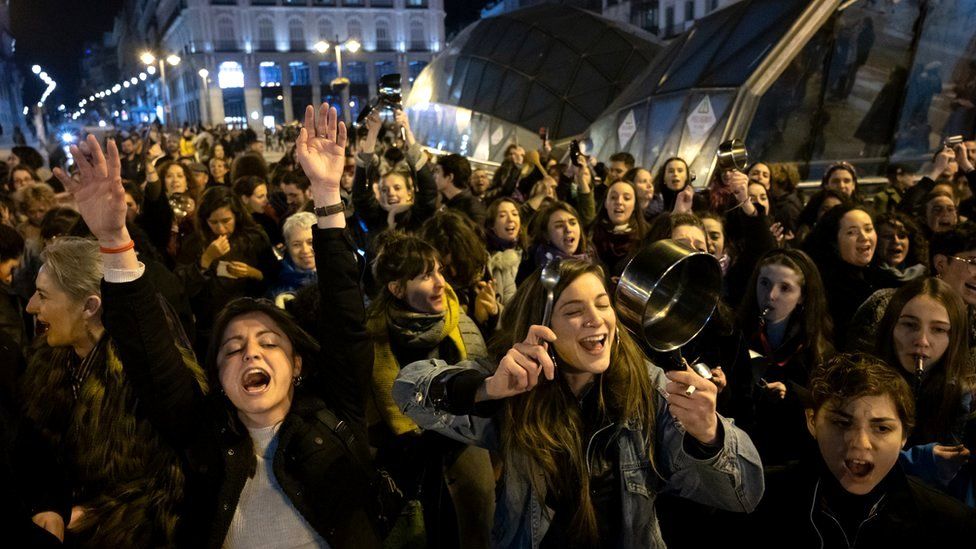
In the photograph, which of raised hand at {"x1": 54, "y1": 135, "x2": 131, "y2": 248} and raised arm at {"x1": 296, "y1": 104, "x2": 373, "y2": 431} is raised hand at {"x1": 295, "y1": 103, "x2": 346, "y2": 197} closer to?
raised arm at {"x1": 296, "y1": 104, "x2": 373, "y2": 431}

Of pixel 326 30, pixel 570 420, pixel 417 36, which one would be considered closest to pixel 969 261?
pixel 570 420

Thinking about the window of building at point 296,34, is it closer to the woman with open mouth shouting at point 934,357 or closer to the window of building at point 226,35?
the window of building at point 226,35

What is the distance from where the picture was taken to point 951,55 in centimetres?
1133

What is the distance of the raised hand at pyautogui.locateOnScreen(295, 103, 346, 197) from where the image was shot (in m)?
2.42

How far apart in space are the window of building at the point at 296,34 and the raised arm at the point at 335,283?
258 feet

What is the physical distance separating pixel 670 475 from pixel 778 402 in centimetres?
119

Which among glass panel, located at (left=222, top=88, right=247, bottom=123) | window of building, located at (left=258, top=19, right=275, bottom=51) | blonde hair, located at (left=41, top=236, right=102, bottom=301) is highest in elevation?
window of building, located at (left=258, top=19, right=275, bottom=51)

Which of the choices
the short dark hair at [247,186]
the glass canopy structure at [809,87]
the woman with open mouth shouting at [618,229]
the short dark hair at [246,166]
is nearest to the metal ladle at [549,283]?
the woman with open mouth shouting at [618,229]

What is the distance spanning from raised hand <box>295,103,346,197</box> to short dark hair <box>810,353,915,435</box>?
6.17 feet

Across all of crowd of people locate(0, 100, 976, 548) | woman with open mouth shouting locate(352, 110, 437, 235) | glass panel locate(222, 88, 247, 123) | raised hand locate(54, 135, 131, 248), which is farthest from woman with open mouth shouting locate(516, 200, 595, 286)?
glass panel locate(222, 88, 247, 123)

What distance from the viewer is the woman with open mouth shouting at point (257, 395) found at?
6.95 feet

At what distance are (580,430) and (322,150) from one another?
1384mm

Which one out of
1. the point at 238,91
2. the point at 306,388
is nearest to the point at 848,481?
the point at 306,388

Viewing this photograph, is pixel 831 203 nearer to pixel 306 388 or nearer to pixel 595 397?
pixel 595 397
